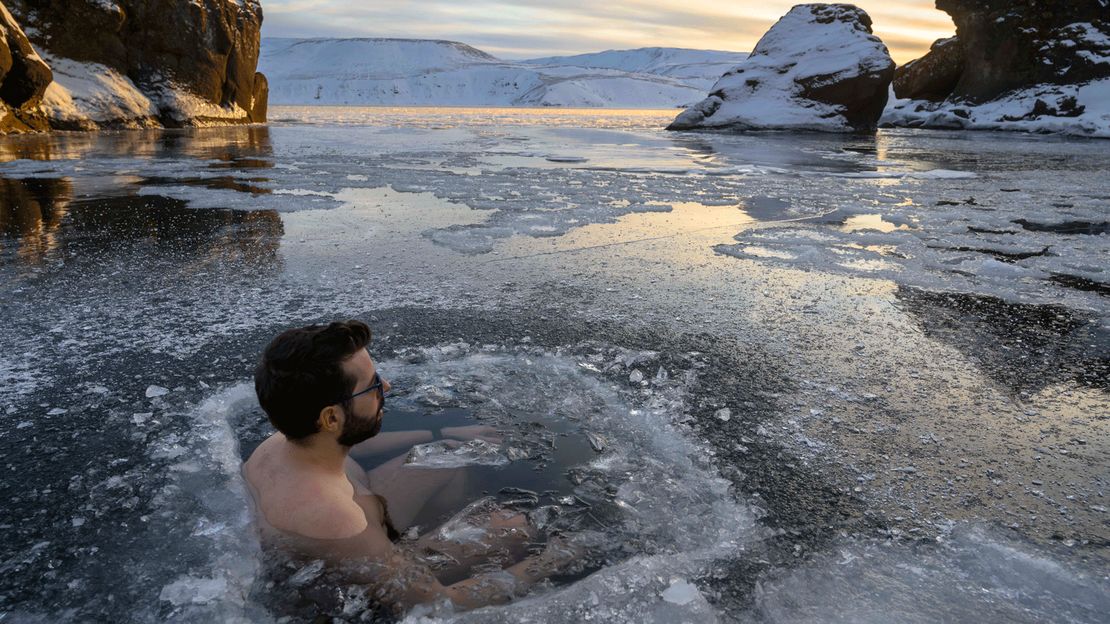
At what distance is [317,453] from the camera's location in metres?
2.07

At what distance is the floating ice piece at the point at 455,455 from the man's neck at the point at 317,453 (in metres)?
0.41

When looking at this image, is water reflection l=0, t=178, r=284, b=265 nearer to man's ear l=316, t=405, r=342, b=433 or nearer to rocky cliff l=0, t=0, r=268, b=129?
man's ear l=316, t=405, r=342, b=433

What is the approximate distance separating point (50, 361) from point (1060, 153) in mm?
21938

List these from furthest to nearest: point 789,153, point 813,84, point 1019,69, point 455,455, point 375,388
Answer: point 1019,69
point 813,84
point 789,153
point 455,455
point 375,388

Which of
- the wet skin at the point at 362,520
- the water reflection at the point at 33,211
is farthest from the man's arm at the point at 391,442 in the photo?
the water reflection at the point at 33,211

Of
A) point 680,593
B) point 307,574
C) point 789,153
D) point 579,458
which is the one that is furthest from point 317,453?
point 789,153

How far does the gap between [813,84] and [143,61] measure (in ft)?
85.1

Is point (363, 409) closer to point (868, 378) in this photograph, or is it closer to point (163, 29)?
point (868, 378)

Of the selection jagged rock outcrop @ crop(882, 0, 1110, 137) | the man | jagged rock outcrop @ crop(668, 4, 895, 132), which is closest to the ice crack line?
the man

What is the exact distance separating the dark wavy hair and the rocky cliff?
20221 mm

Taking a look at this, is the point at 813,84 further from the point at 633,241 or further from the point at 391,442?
the point at 391,442

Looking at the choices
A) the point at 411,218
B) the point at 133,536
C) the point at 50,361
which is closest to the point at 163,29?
the point at 411,218

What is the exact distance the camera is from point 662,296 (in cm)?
455

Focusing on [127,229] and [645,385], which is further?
[127,229]
